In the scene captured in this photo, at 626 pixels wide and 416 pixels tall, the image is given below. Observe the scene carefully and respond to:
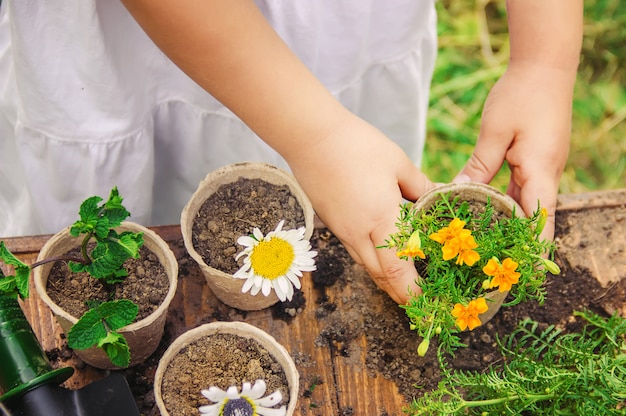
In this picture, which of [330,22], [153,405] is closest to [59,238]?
[153,405]

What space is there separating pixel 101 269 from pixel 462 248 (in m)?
0.51

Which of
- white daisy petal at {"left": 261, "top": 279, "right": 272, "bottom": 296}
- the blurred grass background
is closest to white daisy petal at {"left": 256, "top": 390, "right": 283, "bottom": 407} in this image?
A: white daisy petal at {"left": 261, "top": 279, "right": 272, "bottom": 296}

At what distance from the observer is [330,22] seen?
1284 millimetres

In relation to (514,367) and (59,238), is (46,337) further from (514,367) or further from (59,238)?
(514,367)

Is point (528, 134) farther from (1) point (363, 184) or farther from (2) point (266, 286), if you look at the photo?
(2) point (266, 286)

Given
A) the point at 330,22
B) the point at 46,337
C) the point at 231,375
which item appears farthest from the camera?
the point at 330,22

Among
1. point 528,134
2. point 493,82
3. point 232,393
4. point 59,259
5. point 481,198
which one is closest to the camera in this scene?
point 232,393

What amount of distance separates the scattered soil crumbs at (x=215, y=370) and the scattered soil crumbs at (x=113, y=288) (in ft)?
0.33

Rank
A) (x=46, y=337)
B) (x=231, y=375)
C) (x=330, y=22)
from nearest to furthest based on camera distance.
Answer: (x=231, y=375)
(x=46, y=337)
(x=330, y=22)

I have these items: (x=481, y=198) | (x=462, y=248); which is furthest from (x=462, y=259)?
(x=481, y=198)

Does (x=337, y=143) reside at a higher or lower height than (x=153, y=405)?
higher

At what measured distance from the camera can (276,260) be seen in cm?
104

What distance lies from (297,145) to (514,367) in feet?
1.59

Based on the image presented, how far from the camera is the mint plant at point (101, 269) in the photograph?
935 millimetres
